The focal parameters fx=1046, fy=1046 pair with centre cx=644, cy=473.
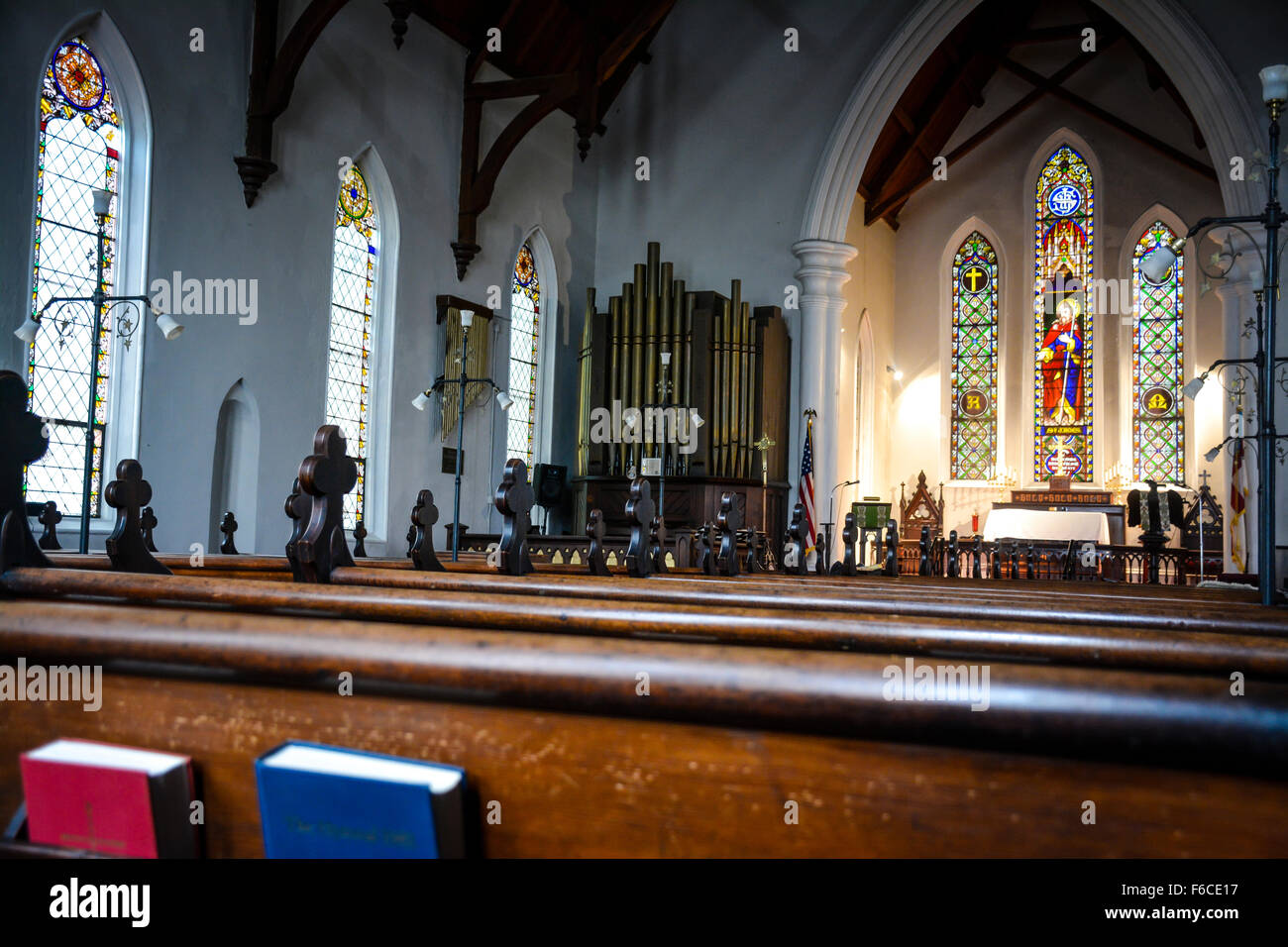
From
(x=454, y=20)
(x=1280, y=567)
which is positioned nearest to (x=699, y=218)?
(x=454, y=20)

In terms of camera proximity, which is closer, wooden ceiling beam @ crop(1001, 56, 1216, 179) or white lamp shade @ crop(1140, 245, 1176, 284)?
white lamp shade @ crop(1140, 245, 1176, 284)

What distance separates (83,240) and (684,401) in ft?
17.5

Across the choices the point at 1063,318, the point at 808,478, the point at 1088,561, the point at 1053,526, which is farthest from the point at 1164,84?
the point at 808,478

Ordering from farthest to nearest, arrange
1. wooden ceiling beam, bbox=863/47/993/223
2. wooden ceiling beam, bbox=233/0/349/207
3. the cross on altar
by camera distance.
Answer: wooden ceiling beam, bbox=863/47/993/223, the cross on altar, wooden ceiling beam, bbox=233/0/349/207

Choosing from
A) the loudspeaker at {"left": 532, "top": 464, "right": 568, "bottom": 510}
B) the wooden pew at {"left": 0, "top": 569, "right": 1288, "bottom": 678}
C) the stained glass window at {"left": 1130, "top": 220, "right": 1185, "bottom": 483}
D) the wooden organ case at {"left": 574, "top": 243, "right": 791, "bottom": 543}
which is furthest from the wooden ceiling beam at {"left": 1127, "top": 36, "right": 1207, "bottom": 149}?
the wooden pew at {"left": 0, "top": 569, "right": 1288, "bottom": 678}

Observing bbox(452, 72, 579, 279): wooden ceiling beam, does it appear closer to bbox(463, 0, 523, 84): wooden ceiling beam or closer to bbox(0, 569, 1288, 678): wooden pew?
bbox(463, 0, 523, 84): wooden ceiling beam

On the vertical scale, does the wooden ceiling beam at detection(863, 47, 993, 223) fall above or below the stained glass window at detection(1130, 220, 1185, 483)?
above

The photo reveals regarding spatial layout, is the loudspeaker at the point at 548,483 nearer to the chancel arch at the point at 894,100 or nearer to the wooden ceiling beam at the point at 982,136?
the chancel arch at the point at 894,100

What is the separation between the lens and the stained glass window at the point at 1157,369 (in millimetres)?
13219

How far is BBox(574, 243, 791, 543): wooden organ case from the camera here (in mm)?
10078

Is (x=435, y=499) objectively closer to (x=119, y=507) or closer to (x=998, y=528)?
(x=998, y=528)

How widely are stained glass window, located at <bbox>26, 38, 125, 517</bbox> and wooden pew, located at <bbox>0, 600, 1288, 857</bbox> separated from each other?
6.30 meters

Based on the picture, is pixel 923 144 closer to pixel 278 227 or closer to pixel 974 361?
pixel 974 361
